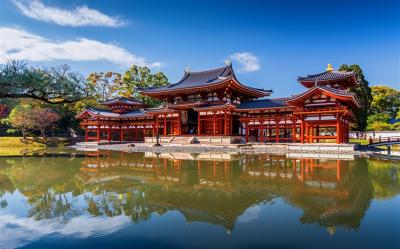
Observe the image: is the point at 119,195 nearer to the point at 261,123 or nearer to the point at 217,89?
the point at 261,123

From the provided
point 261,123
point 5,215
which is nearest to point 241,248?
point 5,215

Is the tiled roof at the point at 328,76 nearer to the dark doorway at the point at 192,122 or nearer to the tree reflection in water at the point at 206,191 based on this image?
the dark doorway at the point at 192,122

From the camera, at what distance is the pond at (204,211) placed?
4797 mm

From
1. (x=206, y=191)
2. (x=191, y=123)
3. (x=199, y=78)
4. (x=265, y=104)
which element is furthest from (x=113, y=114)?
(x=206, y=191)

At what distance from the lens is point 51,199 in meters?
7.79

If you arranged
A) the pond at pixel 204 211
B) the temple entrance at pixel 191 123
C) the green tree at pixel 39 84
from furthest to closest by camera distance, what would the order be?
the temple entrance at pixel 191 123, the green tree at pixel 39 84, the pond at pixel 204 211

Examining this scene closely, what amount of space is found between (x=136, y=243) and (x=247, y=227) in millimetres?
2136

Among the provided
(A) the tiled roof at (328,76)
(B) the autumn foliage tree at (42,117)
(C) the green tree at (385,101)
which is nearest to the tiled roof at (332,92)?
(A) the tiled roof at (328,76)

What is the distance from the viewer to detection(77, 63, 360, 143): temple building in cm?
2233

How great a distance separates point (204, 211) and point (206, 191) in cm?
201

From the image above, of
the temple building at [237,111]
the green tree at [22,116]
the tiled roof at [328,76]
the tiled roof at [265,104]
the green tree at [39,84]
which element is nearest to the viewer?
the green tree at [39,84]

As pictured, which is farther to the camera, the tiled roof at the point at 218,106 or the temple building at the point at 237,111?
the tiled roof at the point at 218,106

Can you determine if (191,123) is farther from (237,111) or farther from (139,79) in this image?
(139,79)

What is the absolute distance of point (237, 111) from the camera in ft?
93.7
